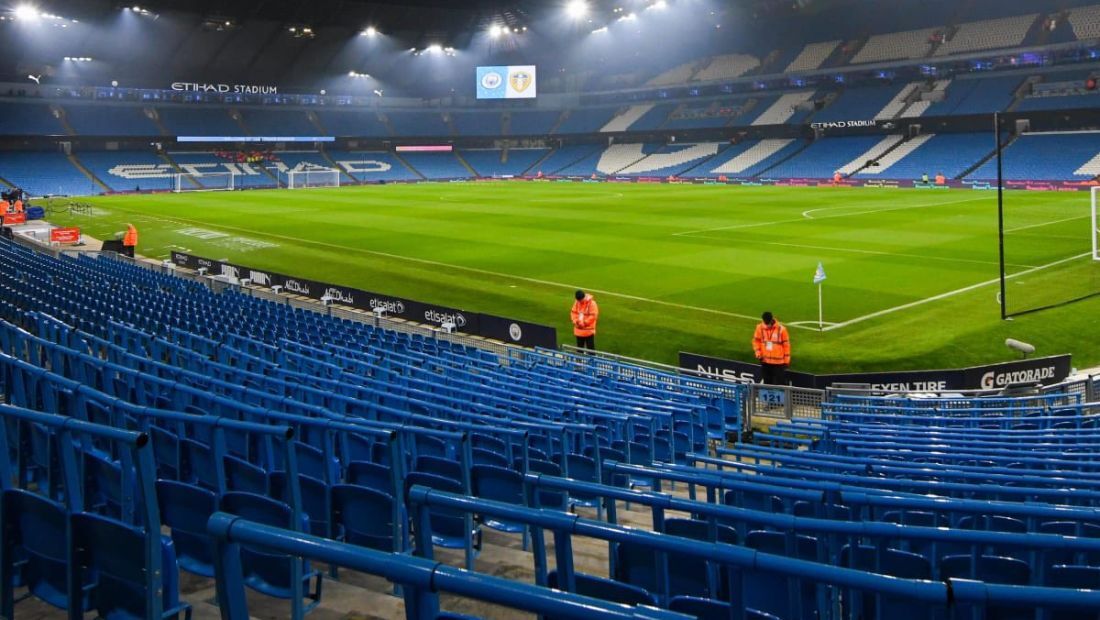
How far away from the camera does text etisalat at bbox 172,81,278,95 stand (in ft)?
315

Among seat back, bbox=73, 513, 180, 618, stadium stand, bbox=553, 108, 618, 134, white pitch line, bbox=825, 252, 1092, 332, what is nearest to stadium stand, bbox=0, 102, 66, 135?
stadium stand, bbox=553, 108, 618, 134

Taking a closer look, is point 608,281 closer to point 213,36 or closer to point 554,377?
point 554,377

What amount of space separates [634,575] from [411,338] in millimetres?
14600

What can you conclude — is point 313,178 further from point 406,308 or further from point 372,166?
point 406,308

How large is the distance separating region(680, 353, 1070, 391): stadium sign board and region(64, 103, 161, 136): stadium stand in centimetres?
8934

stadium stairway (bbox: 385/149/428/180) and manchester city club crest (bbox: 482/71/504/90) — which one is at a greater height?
manchester city club crest (bbox: 482/71/504/90)

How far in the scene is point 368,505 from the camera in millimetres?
5688

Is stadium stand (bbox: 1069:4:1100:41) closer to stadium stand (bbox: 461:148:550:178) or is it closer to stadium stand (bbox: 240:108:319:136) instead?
stadium stand (bbox: 461:148:550:178)

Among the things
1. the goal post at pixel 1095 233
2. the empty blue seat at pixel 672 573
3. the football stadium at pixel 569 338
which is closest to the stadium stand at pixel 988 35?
the football stadium at pixel 569 338

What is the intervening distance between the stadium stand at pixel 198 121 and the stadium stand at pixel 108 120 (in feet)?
6.50

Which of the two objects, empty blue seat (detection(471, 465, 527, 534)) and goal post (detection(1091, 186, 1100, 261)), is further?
goal post (detection(1091, 186, 1100, 261))

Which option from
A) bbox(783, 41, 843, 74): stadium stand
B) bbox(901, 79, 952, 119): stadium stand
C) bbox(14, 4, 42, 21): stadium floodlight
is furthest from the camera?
bbox(783, 41, 843, 74): stadium stand

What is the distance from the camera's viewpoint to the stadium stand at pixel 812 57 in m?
90.8

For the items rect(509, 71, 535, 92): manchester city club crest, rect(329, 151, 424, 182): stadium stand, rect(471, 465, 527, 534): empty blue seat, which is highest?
rect(509, 71, 535, 92): manchester city club crest
